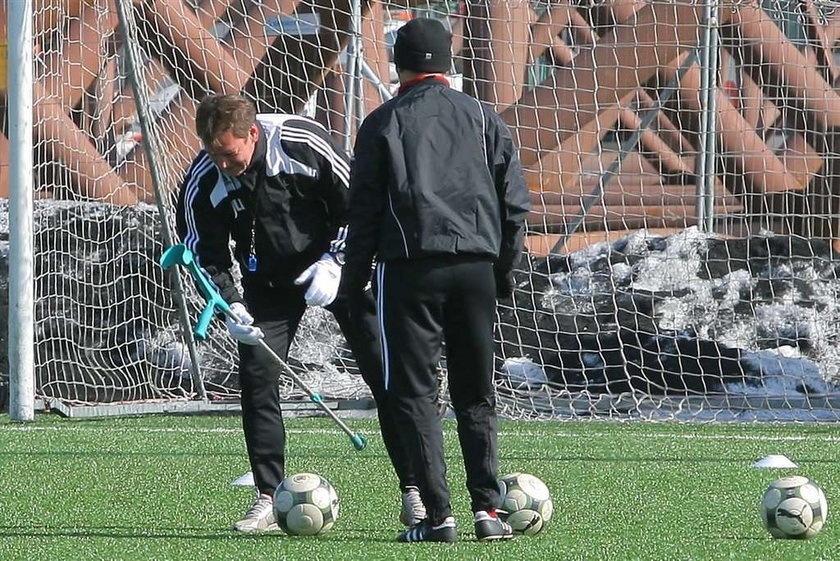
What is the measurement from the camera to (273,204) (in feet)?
16.0

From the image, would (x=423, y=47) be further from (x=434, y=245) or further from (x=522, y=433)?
(x=522, y=433)

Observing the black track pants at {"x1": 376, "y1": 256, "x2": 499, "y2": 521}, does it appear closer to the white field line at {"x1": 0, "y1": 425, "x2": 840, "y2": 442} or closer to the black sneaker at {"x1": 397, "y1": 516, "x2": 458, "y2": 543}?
the black sneaker at {"x1": 397, "y1": 516, "x2": 458, "y2": 543}

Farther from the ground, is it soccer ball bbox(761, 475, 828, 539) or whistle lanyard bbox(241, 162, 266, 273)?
whistle lanyard bbox(241, 162, 266, 273)

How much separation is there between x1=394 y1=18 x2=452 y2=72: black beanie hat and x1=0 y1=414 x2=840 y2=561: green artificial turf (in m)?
1.29

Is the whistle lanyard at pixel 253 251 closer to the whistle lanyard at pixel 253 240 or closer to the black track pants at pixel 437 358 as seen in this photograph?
the whistle lanyard at pixel 253 240

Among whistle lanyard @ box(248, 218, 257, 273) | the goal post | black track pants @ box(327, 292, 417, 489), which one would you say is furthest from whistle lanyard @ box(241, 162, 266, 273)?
the goal post

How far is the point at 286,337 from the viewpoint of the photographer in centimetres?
499

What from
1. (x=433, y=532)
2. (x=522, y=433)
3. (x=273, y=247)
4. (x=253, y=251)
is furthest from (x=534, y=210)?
(x=433, y=532)

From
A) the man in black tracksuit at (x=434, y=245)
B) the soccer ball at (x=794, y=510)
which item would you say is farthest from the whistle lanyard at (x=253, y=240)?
the soccer ball at (x=794, y=510)

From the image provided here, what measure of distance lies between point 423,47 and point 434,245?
0.54 metres

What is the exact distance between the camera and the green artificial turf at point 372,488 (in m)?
4.31

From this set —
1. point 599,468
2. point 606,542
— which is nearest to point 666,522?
point 606,542

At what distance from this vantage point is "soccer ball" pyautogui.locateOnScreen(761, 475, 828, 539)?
4.39 metres

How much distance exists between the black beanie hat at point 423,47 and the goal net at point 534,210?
Answer: 4.75m
